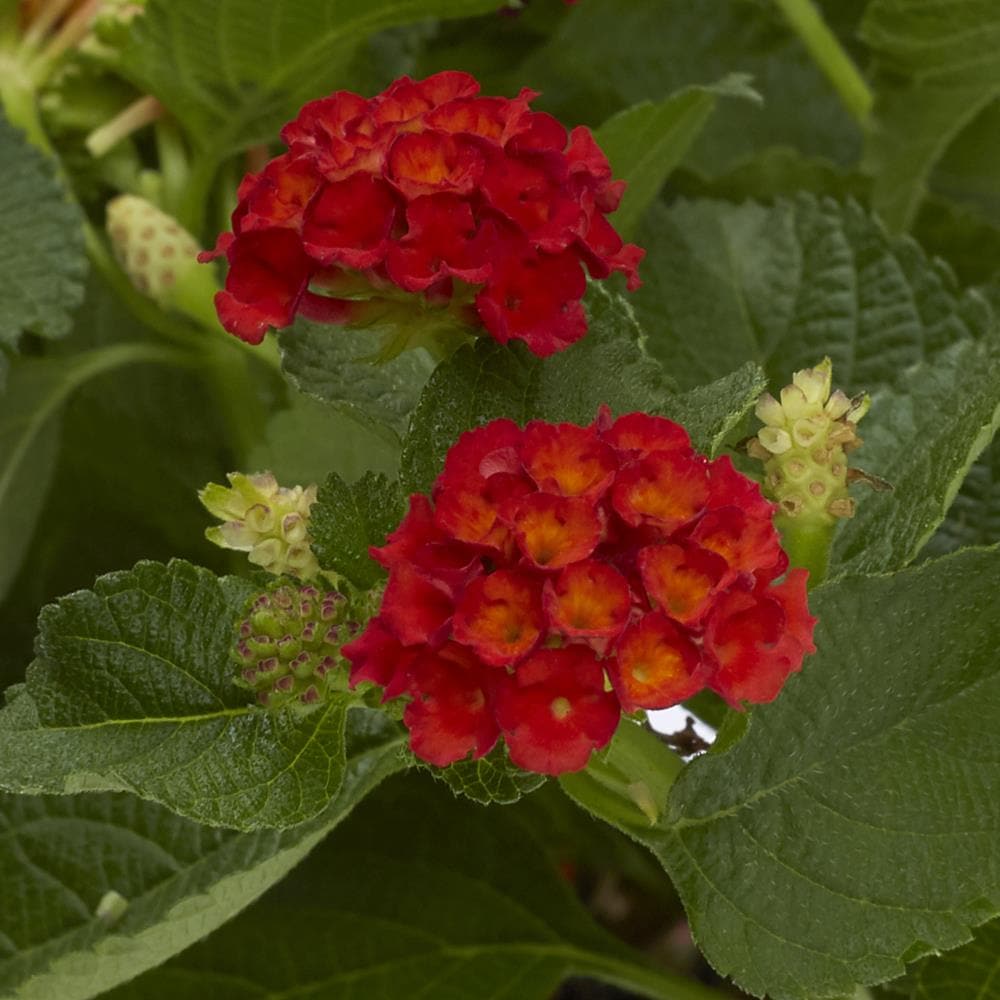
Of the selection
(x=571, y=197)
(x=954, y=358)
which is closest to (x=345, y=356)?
(x=571, y=197)

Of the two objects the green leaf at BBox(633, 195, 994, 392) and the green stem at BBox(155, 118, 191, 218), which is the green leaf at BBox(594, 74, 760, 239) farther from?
the green stem at BBox(155, 118, 191, 218)

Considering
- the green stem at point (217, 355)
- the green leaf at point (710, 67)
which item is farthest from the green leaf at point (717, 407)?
the green leaf at point (710, 67)

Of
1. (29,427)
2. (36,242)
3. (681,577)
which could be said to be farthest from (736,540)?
(29,427)

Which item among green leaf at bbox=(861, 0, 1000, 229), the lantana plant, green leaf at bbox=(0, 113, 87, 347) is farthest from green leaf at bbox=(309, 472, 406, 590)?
green leaf at bbox=(861, 0, 1000, 229)

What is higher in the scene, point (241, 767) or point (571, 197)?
point (571, 197)

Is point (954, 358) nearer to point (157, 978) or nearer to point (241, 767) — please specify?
point (241, 767)
